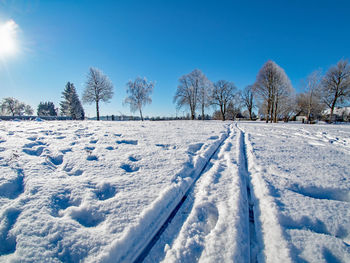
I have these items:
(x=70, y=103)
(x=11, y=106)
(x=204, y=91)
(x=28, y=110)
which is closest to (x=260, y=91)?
(x=204, y=91)

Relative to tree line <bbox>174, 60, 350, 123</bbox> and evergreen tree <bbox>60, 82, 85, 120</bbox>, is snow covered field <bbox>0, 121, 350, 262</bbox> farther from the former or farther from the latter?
evergreen tree <bbox>60, 82, 85, 120</bbox>

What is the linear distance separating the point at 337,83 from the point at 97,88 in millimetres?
38075

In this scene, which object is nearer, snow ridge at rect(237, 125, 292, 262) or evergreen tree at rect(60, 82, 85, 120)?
snow ridge at rect(237, 125, 292, 262)

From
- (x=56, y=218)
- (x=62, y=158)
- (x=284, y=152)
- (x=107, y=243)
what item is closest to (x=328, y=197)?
(x=284, y=152)

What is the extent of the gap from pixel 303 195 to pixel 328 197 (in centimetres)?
32

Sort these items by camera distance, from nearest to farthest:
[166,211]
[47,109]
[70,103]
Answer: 1. [166,211]
2. [70,103]
3. [47,109]

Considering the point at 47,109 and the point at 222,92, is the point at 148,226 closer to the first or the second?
the point at 222,92

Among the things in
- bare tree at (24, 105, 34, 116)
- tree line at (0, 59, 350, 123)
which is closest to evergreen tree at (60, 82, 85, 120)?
tree line at (0, 59, 350, 123)

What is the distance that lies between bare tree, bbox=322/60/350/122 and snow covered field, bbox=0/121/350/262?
30.5 meters

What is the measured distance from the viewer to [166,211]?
4.95 ft

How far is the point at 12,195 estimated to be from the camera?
1515mm

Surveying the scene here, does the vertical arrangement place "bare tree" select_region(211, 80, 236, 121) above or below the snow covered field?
above

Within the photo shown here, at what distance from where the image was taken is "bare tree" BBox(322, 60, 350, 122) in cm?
2104

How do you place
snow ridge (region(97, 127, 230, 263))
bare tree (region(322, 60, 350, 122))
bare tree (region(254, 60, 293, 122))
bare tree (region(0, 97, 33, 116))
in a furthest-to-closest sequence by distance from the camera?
bare tree (region(0, 97, 33, 116)), bare tree (region(322, 60, 350, 122)), bare tree (region(254, 60, 293, 122)), snow ridge (region(97, 127, 230, 263))
